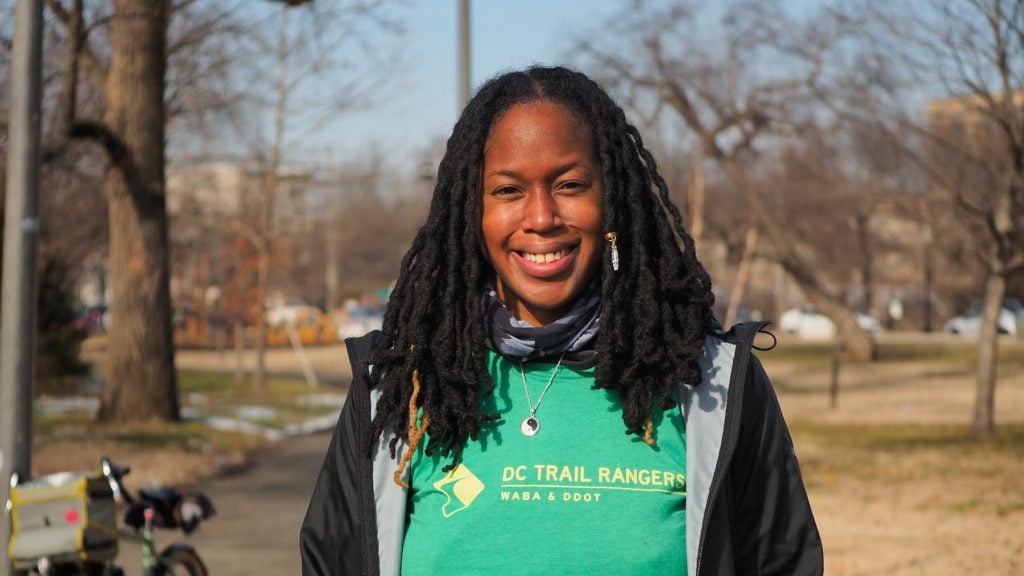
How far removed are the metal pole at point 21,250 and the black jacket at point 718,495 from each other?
4716mm

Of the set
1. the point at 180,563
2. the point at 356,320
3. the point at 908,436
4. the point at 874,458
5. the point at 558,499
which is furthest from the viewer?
the point at 356,320

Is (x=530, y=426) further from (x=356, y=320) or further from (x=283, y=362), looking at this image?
(x=356, y=320)

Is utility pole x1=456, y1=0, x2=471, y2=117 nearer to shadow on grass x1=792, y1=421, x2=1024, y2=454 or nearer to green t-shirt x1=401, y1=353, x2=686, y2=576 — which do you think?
shadow on grass x1=792, y1=421, x2=1024, y2=454

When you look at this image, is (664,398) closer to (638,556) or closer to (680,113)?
(638,556)

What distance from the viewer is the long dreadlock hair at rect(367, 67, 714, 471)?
8.02 ft

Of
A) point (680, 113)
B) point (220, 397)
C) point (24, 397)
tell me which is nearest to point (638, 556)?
point (24, 397)

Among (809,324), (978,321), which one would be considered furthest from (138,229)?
(978,321)

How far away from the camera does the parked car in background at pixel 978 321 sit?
51.6 metres

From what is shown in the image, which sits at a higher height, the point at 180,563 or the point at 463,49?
the point at 463,49

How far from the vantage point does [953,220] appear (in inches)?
818

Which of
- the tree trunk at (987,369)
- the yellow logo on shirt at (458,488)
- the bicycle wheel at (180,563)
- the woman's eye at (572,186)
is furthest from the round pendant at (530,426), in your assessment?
the tree trunk at (987,369)

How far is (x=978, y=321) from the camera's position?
2197 inches

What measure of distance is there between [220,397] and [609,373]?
69.8 feet

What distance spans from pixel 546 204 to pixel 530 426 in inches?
15.3
